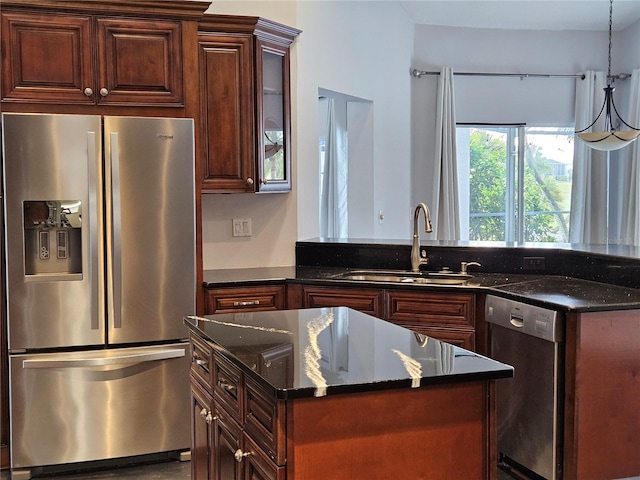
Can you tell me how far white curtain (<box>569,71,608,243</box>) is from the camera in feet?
22.3

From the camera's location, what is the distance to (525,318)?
3.03m

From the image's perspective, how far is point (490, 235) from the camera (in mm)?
7055

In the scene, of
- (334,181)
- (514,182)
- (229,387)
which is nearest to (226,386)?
(229,387)

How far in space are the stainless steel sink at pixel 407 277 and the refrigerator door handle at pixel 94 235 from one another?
4.07 feet

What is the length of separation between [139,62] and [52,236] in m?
0.95

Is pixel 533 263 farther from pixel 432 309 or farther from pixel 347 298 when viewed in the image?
pixel 347 298

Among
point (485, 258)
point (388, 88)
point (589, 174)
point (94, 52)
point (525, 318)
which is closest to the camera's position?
point (525, 318)

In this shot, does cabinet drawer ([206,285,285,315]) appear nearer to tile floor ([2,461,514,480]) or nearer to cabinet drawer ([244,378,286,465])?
tile floor ([2,461,514,480])

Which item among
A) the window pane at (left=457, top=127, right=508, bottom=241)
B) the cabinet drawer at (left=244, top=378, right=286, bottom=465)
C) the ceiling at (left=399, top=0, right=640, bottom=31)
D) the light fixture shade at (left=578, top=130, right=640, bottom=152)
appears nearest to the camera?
the cabinet drawer at (left=244, top=378, right=286, bottom=465)

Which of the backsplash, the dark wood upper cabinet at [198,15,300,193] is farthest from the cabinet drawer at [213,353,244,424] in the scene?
the backsplash

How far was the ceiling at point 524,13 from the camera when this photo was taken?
20.2 feet

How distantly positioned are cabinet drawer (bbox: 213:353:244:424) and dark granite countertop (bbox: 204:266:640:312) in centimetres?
144

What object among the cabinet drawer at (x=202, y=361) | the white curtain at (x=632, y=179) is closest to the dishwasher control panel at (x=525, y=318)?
the cabinet drawer at (x=202, y=361)

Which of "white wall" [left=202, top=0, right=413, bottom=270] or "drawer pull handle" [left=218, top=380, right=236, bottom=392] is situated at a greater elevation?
"white wall" [left=202, top=0, right=413, bottom=270]
